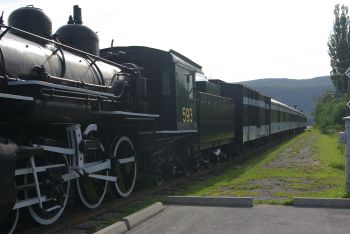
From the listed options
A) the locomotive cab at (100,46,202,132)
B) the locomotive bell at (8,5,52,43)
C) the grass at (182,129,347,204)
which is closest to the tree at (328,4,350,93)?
the grass at (182,129,347,204)

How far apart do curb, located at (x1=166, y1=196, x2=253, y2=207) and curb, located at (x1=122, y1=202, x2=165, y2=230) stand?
0.36m

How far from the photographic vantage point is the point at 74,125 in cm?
754

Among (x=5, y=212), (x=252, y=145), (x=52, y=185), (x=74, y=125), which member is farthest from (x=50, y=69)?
(x=252, y=145)

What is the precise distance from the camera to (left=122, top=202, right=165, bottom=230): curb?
6664mm

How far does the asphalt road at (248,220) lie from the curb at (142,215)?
0.26 ft

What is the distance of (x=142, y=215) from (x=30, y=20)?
3.67 m

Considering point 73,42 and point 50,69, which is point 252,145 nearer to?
point 73,42

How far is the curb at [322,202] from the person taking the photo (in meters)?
7.90

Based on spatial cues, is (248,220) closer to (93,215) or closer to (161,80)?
(93,215)

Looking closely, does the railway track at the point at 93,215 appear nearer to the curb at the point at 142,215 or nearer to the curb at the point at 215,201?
the curb at the point at 142,215

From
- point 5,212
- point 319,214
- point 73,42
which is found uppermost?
point 73,42

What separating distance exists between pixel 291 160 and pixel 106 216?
35.5ft

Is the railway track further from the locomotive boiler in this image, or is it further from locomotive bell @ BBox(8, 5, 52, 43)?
locomotive bell @ BBox(8, 5, 52, 43)

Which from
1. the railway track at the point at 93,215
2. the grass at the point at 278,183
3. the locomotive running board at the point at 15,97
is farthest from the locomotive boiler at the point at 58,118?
the grass at the point at 278,183
